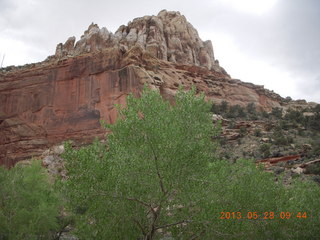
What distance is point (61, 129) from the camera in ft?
148

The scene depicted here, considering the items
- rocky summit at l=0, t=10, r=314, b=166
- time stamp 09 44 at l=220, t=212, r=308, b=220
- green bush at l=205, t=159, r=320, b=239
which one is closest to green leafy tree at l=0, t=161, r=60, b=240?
green bush at l=205, t=159, r=320, b=239

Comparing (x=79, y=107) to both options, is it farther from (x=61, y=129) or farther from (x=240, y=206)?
(x=240, y=206)

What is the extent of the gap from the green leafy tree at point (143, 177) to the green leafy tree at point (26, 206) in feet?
15.7

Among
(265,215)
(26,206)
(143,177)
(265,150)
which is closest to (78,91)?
(265,150)

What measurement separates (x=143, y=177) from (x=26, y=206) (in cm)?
889

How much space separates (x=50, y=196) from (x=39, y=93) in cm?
3209

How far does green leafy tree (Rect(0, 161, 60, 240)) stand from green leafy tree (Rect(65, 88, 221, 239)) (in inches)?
189

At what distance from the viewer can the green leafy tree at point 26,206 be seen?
14.9 metres

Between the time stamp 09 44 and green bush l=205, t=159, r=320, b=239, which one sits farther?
the time stamp 09 44

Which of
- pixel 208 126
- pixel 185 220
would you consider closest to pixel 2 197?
pixel 185 220

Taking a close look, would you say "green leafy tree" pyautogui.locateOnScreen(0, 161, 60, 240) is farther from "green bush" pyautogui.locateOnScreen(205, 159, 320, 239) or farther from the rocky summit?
the rocky summit

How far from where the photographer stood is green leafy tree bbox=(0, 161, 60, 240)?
48.7ft

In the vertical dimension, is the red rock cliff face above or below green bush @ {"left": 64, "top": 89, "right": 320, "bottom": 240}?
above

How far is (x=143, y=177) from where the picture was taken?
1062 centimetres
